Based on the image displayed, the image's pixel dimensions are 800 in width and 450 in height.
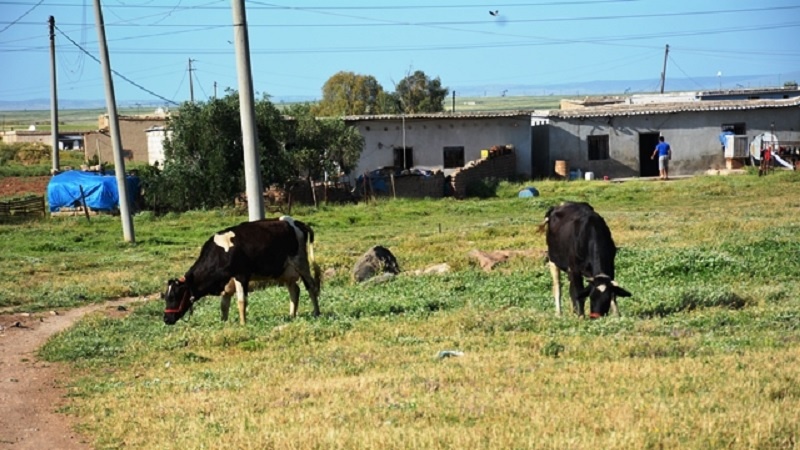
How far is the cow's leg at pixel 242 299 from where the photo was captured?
18281 mm

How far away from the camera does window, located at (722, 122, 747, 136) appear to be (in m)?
56.2

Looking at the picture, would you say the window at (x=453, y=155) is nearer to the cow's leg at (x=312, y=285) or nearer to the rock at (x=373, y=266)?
the rock at (x=373, y=266)

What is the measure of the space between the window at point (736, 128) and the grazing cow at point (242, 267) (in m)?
40.9

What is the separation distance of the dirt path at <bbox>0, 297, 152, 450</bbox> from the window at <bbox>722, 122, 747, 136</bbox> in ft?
132

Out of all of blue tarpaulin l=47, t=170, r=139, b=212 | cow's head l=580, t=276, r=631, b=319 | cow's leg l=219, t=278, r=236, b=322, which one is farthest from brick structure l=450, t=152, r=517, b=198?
cow's head l=580, t=276, r=631, b=319

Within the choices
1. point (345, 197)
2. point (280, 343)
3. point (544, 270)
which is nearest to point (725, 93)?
point (345, 197)

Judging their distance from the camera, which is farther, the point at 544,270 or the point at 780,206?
the point at 780,206

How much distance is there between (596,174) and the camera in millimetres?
57250

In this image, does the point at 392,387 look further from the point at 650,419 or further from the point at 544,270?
the point at 544,270

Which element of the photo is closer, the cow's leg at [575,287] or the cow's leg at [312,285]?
the cow's leg at [575,287]

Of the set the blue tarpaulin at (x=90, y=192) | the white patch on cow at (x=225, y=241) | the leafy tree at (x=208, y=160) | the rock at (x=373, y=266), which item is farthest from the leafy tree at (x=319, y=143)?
the white patch on cow at (x=225, y=241)

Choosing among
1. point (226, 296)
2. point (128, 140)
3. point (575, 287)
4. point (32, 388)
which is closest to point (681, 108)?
point (128, 140)

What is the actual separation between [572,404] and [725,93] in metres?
64.5

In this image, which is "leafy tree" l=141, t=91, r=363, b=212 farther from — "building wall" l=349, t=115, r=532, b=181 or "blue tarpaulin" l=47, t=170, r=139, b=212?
"building wall" l=349, t=115, r=532, b=181
